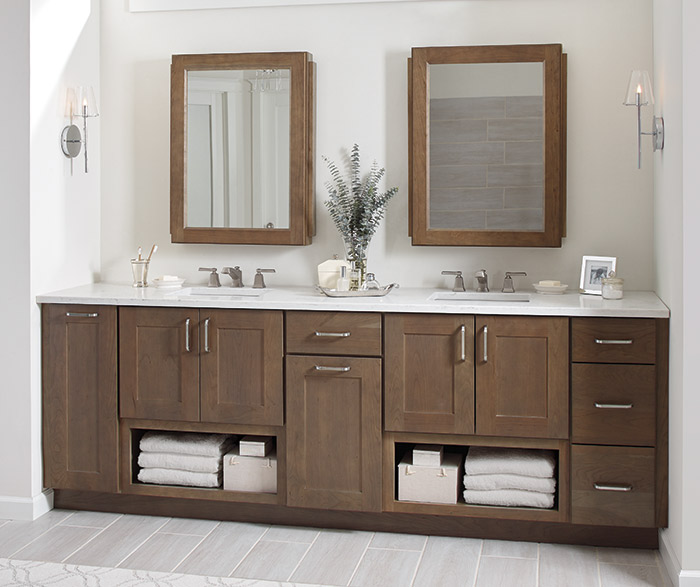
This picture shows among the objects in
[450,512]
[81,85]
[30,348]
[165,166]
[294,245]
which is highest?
[81,85]

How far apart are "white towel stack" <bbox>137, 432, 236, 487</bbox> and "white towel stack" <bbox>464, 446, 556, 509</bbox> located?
101 cm

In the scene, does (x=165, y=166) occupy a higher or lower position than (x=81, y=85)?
lower

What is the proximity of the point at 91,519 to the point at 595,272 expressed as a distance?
90.1 inches

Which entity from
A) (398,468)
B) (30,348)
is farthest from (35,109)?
(398,468)

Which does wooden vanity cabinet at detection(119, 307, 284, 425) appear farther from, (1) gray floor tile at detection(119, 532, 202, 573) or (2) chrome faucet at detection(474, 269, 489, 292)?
(2) chrome faucet at detection(474, 269, 489, 292)

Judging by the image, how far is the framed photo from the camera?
3533 mm

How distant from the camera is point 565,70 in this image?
142 inches

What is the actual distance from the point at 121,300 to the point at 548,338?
5.44 ft

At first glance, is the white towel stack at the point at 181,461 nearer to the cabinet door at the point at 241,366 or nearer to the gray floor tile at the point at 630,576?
the cabinet door at the point at 241,366

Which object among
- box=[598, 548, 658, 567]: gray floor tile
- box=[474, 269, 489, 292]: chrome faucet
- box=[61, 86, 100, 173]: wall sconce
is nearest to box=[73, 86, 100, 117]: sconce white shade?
box=[61, 86, 100, 173]: wall sconce

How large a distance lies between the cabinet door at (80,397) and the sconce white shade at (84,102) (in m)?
0.87

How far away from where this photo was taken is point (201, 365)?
11.3ft

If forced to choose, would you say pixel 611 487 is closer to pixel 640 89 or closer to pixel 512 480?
pixel 512 480

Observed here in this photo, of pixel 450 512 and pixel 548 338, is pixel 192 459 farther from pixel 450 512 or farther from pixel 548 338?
pixel 548 338
